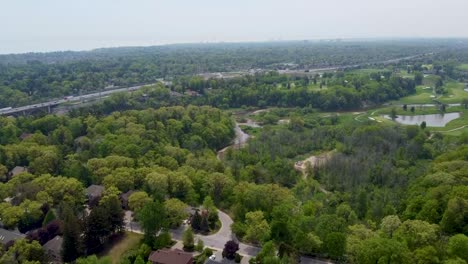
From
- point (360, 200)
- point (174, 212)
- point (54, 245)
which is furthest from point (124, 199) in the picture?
point (360, 200)

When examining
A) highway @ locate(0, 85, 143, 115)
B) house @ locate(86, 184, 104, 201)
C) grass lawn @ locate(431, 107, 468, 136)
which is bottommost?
grass lawn @ locate(431, 107, 468, 136)

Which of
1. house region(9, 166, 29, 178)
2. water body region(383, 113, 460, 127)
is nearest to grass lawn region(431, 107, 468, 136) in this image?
water body region(383, 113, 460, 127)

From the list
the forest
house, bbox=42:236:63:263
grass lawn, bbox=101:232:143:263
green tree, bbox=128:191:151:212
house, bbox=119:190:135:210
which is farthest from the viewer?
house, bbox=119:190:135:210

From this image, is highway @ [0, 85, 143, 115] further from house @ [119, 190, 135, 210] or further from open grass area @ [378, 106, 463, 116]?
open grass area @ [378, 106, 463, 116]

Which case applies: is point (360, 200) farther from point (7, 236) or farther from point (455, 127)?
point (455, 127)

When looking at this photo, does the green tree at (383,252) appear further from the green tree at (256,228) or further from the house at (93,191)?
the house at (93,191)
